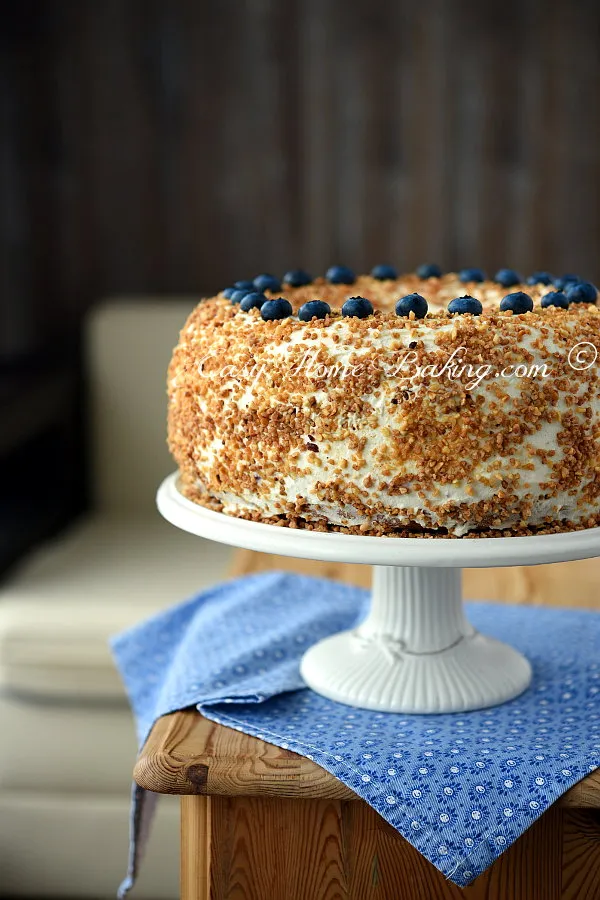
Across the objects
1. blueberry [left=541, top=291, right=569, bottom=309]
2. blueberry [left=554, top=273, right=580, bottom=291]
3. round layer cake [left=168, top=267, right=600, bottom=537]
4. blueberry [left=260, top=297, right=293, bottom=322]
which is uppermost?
blueberry [left=260, top=297, right=293, bottom=322]

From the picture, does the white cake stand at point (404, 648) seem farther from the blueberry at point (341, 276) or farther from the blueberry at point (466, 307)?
the blueberry at point (341, 276)

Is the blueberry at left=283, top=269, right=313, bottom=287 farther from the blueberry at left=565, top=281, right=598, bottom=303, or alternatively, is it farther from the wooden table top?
the wooden table top

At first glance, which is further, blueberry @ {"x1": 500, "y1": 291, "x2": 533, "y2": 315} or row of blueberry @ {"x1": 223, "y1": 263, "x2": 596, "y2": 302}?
row of blueberry @ {"x1": 223, "y1": 263, "x2": 596, "y2": 302}

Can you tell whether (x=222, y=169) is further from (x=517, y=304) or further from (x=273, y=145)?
(x=517, y=304)

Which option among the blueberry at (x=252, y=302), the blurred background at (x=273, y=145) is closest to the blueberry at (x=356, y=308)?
the blueberry at (x=252, y=302)

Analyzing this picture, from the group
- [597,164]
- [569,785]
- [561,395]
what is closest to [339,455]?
[561,395]

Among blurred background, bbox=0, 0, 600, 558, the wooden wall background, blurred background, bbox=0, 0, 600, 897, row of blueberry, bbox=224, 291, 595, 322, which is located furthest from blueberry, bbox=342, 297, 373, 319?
the wooden wall background

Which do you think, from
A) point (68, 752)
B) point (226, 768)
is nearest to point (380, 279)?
point (226, 768)

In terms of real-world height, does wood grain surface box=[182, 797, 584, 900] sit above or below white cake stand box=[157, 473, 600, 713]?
below
